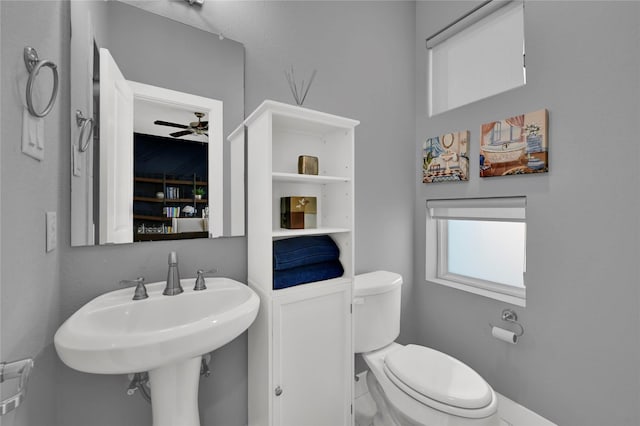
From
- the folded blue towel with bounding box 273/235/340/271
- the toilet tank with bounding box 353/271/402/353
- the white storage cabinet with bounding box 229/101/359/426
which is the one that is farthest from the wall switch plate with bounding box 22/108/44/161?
the toilet tank with bounding box 353/271/402/353

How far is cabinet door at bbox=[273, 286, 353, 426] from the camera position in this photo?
4.19 feet

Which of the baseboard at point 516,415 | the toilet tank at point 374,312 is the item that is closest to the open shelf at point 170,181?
the toilet tank at point 374,312

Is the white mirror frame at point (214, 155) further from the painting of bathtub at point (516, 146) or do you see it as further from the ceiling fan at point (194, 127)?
→ the painting of bathtub at point (516, 146)

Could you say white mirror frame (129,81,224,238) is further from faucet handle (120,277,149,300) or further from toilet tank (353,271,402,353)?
toilet tank (353,271,402,353)

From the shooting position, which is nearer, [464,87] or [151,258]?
[151,258]

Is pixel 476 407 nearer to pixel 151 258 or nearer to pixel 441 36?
pixel 151 258

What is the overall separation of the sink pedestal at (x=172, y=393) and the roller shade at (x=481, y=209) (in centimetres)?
176

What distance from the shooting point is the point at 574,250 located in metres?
1.44

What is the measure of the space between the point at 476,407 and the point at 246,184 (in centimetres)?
138

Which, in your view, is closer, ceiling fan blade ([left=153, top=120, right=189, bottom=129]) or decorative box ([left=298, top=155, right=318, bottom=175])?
ceiling fan blade ([left=153, top=120, right=189, bottom=129])

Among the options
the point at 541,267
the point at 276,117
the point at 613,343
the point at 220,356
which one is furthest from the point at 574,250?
the point at 220,356

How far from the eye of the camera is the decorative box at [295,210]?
143cm

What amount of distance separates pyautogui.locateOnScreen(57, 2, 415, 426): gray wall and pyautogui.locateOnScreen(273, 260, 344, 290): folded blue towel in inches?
10.7

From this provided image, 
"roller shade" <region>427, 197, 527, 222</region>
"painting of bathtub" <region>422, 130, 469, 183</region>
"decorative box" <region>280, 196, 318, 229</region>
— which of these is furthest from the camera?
"painting of bathtub" <region>422, 130, 469, 183</region>
